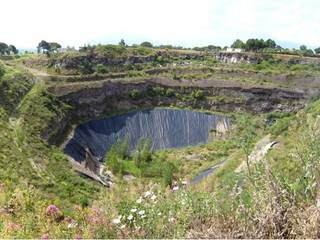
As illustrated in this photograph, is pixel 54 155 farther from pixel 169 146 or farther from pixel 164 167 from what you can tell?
pixel 169 146

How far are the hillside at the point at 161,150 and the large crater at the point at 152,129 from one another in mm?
243

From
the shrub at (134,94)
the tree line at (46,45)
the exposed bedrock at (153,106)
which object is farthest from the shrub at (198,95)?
the tree line at (46,45)

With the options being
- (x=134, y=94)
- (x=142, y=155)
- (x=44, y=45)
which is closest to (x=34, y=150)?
(x=142, y=155)

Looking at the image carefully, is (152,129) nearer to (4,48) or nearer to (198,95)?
(198,95)

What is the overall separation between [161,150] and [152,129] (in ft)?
14.5

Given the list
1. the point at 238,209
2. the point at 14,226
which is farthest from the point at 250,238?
the point at 14,226

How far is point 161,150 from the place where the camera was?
44812 mm

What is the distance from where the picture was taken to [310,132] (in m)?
6.46

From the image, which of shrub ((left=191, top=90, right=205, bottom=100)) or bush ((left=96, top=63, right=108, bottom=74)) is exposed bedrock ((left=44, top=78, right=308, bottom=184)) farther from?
A: bush ((left=96, top=63, right=108, bottom=74))

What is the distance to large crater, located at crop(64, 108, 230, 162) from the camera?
44.3m

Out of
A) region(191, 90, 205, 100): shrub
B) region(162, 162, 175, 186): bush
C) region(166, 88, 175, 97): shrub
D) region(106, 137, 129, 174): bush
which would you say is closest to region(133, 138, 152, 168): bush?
region(106, 137, 129, 174): bush

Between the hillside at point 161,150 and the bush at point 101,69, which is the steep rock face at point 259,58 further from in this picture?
the bush at point 101,69

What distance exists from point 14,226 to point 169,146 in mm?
39378

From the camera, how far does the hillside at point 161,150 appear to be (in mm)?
5719
